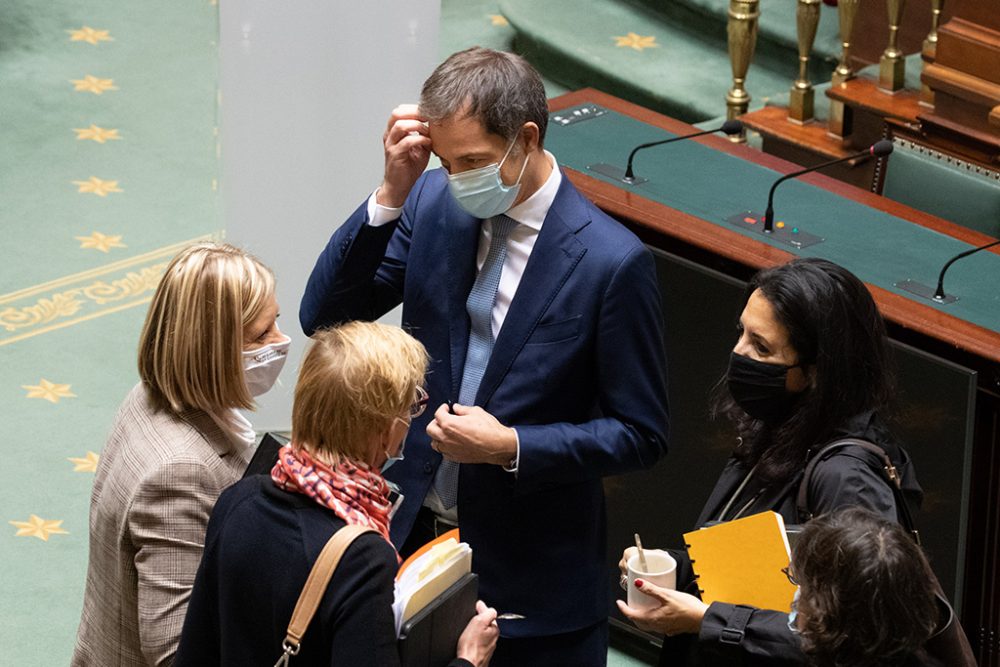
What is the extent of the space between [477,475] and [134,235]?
164 inches

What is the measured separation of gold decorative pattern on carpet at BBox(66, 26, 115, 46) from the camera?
888 centimetres

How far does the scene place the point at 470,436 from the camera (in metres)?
2.91

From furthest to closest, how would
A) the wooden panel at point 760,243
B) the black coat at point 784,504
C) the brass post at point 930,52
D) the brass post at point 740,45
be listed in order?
the brass post at point 740,45
the brass post at point 930,52
the wooden panel at point 760,243
the black coat at point 784,504

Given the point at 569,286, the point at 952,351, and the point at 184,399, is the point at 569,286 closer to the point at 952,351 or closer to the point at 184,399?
the point at 184,399

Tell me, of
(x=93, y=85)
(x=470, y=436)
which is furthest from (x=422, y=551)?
(x=93, y=85)

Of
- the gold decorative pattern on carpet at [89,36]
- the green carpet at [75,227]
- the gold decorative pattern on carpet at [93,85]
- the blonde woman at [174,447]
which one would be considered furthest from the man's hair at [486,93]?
the gold decorative pattern on carpet at [89,36]

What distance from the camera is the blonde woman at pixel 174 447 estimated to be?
2699 millimetres

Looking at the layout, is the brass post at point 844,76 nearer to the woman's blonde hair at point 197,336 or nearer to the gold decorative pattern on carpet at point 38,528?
the gold decorative pattern on carpet at point 38,528

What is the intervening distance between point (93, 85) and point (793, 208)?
4997mm

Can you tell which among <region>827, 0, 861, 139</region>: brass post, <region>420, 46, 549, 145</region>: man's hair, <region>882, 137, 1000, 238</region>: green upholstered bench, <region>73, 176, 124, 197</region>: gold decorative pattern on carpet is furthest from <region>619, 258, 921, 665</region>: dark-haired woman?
<region>73, 176, 124, 197</region>: gold decorative pattern on carpet

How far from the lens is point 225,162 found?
4.91m

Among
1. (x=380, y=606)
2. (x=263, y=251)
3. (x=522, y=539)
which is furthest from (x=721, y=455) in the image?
(x=380, y=606)

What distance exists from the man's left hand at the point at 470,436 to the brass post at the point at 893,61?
171 inches

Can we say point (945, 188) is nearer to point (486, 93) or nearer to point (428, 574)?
point (486, 93)
